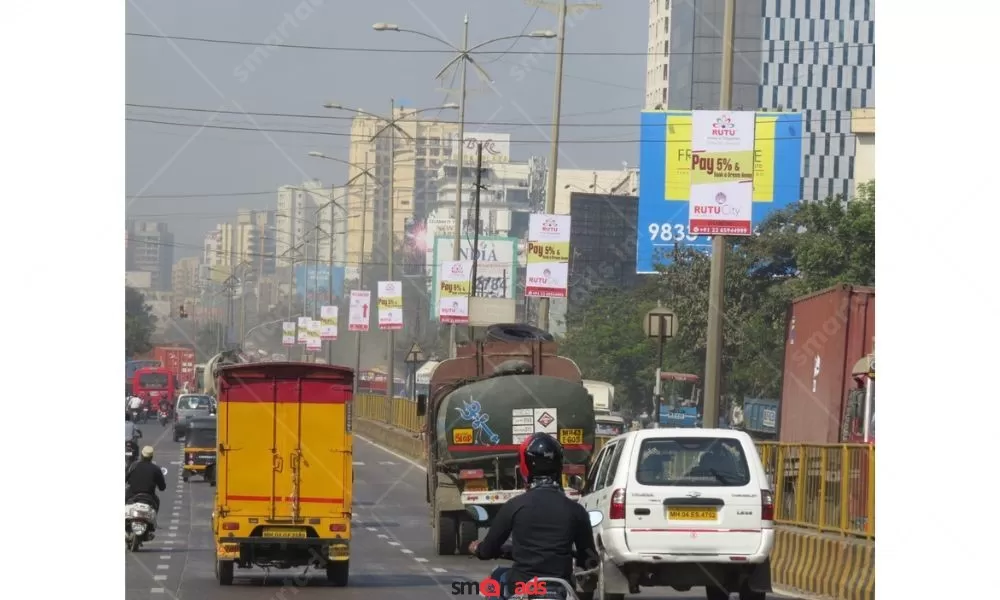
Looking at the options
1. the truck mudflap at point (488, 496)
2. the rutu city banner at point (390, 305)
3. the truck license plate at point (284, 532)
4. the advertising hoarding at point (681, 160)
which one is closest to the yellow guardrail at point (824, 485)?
the truck mudflap at point (488, 496)

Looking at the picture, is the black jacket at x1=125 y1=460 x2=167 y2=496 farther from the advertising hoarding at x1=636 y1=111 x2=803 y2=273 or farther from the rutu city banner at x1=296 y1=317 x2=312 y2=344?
the rutu city banner at x1=296 y1=317 x2=312 y2=344

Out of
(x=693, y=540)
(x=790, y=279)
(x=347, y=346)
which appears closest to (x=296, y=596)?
(x=693, y=540)

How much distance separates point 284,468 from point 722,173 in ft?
20.7

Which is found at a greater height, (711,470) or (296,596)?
(711,470)

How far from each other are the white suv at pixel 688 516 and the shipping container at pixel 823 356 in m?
9.46

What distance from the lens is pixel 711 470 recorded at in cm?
1612

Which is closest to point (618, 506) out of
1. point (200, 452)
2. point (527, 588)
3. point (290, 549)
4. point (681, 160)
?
point (290, 549)

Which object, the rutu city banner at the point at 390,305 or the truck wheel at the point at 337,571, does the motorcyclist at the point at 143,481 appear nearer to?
the truck wheel at the point at 337,571

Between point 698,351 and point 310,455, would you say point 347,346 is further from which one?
point 310,455

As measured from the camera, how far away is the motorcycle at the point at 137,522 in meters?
25.1

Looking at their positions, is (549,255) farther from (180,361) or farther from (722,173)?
(180,361)

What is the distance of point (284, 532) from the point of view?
20.8m

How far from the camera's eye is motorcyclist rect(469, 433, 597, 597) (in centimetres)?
874

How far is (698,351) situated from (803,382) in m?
51.9
